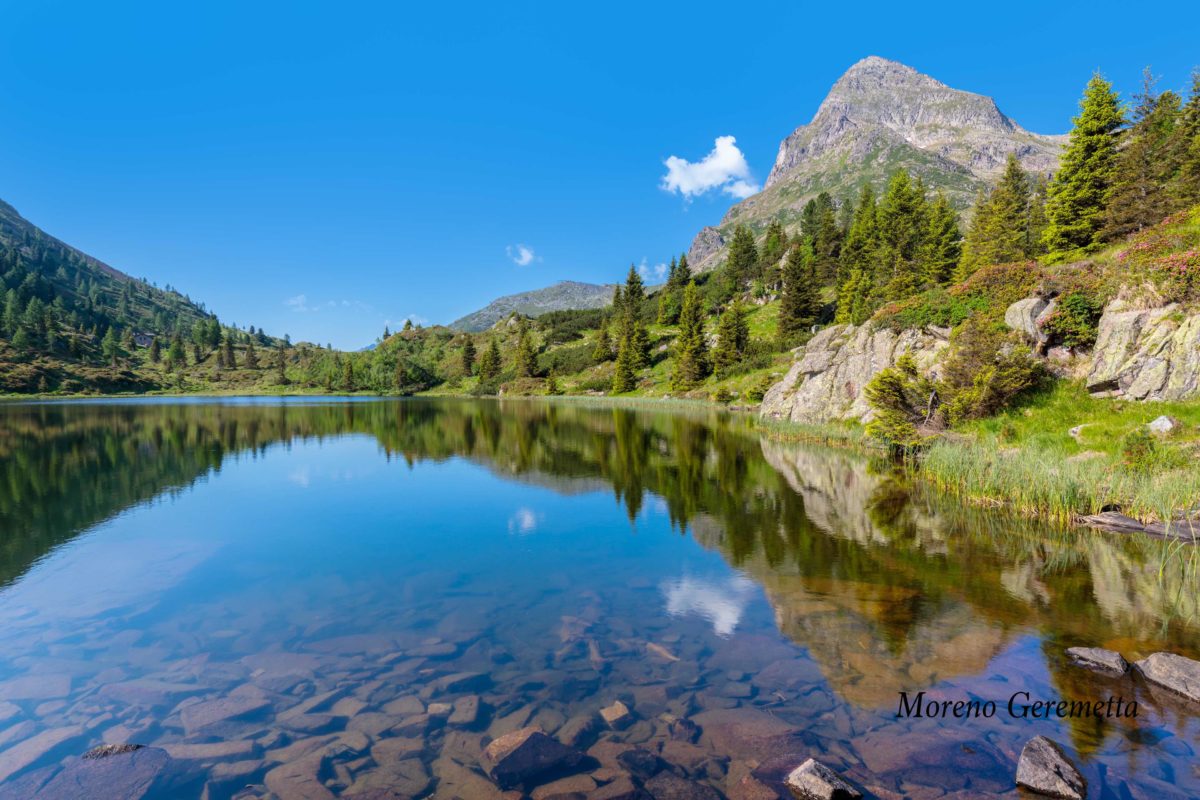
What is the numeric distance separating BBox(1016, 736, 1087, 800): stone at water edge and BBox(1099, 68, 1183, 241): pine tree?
51.5 m

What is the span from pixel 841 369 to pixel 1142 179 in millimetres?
26973

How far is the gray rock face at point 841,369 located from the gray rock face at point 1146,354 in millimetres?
9268

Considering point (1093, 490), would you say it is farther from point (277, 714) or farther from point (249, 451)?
point (249, 451)

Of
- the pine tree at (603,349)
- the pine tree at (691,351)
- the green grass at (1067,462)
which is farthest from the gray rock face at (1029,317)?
the pine tree at (603,349)

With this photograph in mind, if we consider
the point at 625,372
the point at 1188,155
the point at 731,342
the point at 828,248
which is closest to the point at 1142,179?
the point at 1188,155

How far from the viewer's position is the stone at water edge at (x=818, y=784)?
6.23 m

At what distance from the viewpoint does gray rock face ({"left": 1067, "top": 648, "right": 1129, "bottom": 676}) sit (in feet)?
29.7

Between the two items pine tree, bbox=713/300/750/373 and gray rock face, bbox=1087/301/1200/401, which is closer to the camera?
gray rock face, bbox=1087/301/1200/401

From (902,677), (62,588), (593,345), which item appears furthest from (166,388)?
(902,677)

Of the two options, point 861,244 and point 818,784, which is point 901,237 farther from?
point 818,784

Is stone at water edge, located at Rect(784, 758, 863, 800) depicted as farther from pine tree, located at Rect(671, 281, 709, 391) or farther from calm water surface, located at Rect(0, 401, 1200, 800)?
pine tree, located at Rect(671, 281, 709, 391)

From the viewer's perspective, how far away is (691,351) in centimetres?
9525

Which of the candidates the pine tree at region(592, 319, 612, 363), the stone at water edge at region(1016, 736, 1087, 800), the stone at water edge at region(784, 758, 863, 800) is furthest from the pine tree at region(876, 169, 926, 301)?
the stone at water edge at region(784, 758, 863, 800)

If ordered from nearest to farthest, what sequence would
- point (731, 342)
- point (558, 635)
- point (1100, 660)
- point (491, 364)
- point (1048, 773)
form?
point (1048, 773)
point (1100, 660)
point (558, 635)
point (731, 342)
point (491, 364)
